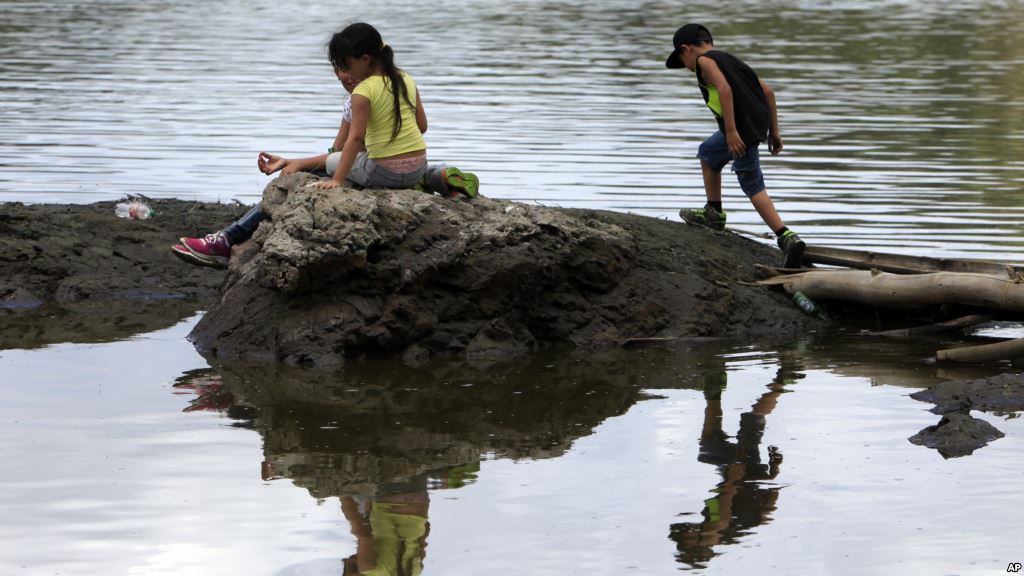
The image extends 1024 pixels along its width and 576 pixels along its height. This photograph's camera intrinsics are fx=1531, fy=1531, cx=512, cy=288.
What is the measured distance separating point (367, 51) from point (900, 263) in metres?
3.51

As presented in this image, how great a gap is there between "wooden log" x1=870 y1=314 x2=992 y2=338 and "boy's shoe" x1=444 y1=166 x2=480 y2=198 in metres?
2.61

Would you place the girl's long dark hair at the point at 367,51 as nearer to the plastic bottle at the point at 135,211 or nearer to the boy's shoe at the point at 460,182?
the boy's shoe at the point at 460,182

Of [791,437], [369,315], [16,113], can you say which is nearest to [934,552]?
[791,437]

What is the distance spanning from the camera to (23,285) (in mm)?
10156

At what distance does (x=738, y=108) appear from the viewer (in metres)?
→ 9.87

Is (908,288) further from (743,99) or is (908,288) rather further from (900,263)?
(743,99)

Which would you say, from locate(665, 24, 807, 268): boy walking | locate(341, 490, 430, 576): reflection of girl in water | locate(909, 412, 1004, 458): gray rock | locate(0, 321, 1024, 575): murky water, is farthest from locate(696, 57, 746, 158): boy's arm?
locate(341, 490, 430, 576): reflection of girl in water

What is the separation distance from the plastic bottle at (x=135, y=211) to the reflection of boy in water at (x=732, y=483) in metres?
5.46

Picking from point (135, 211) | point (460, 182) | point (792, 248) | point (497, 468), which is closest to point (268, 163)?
point (460, 182)

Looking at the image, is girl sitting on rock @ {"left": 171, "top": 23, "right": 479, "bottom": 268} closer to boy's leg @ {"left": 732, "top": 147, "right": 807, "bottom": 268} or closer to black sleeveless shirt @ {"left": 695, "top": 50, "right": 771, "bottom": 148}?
black sleeveless shirt @ {"left": 695, "top": 50, "right": 771, "bottom": 148}

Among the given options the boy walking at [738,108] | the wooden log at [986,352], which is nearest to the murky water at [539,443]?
the wooden log at [986,352]

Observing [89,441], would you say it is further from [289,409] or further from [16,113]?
[16,113]

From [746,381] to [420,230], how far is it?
2.13m

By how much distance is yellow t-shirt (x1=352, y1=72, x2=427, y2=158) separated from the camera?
349 inches
